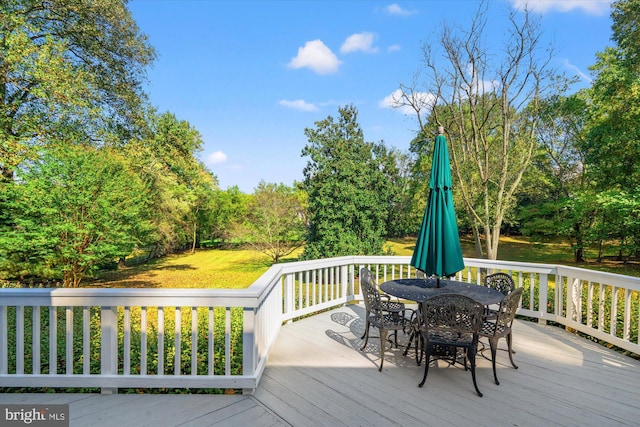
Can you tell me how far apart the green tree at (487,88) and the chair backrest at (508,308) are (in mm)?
6133

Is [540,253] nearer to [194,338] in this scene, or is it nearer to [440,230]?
[440,230]

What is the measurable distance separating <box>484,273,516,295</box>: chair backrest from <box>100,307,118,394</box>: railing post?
4.14 metres

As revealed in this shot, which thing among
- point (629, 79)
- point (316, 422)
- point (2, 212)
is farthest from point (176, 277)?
point (629, 79)

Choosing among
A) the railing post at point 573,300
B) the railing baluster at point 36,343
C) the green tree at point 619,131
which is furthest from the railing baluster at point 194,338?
the green tree at point 619,131

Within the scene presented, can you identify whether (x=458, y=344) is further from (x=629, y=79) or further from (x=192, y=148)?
(x=192, y=148)

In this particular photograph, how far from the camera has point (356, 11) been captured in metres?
7.93

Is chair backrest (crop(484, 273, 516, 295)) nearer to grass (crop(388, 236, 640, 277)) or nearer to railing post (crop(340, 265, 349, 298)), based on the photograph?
railing post (crop(340, 265, 349, 298))

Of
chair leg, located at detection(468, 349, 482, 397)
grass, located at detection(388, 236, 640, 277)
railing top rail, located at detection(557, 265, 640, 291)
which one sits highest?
railing top rail, located at detection(557, 265, 640, 291)

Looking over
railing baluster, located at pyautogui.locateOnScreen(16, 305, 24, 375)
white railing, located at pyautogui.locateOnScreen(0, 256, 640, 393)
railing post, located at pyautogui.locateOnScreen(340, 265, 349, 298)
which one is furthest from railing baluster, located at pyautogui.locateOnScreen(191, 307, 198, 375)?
railing post, located at pyautogui.locateOnScreen(340, 265, 349, 298)

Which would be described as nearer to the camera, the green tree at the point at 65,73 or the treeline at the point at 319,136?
the green tree at the point at 65,73

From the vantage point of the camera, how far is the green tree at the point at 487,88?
867 centimetres

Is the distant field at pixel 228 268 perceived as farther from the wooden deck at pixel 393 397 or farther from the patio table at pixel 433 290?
the wooden deck at pixel 393 397

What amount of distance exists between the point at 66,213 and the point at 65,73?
4060 mm

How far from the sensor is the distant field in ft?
42.5
